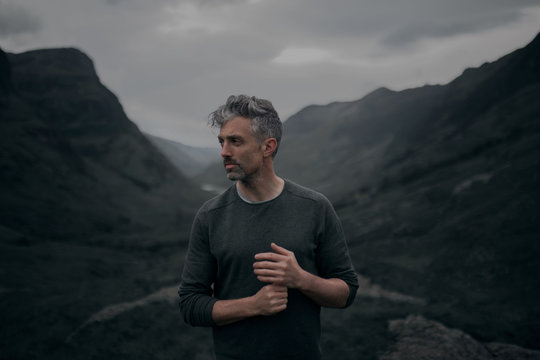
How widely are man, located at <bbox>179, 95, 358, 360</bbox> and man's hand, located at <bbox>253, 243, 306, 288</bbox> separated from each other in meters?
0.08

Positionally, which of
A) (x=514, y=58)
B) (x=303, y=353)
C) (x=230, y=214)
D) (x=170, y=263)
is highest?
(x=514, y=58)

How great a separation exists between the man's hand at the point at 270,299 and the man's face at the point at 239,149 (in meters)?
0.71

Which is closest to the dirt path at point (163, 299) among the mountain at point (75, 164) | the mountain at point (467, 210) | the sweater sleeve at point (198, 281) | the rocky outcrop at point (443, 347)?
the mountain at point (467, 210)

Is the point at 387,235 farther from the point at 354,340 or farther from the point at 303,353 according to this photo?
the point at 303,353

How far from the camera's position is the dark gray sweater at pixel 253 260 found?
88.0 inches

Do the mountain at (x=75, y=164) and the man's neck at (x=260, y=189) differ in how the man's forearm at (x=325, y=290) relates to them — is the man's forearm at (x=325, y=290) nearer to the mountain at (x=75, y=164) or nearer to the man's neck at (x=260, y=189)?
the man's neck at (x=260, y=189)

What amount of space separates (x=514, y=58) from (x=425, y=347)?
1144 inches

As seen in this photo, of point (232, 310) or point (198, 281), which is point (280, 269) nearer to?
point (232, 310)

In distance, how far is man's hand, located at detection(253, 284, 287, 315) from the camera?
6.73 ft

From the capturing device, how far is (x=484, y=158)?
65.5 ft

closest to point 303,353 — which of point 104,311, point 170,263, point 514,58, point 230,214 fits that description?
point 230,214

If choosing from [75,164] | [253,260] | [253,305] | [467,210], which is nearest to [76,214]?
[75,164]

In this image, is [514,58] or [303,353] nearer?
[303,353]

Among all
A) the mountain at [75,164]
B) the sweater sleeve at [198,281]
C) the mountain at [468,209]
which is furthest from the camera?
the mountain at [75,164]
